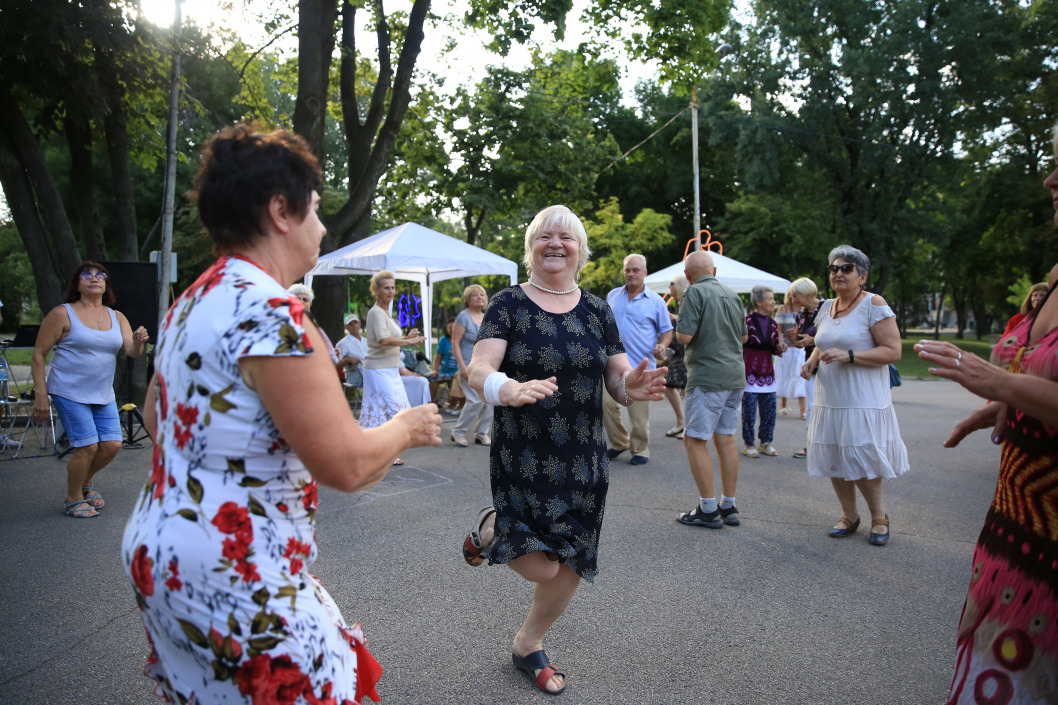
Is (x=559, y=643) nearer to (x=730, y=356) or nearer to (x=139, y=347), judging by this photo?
(x=730, y=356)

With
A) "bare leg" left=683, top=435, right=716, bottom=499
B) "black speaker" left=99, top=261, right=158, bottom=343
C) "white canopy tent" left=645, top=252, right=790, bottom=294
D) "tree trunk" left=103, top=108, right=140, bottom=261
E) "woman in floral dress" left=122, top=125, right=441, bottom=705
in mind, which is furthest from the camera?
"white canopy tent" left=645, top=252, right=790, bottom=294

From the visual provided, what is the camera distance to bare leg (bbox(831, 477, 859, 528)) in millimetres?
5234

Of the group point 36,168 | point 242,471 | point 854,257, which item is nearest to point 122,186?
point 36,168

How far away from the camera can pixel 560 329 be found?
9.94 ft

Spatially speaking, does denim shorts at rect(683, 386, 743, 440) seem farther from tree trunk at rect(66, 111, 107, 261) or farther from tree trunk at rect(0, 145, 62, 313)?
tree trunk at rect(66, 111, 107, 261)

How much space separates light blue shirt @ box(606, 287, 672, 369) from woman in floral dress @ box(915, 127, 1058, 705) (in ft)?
19.1

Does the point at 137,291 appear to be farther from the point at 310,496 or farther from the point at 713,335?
the point at 310,496

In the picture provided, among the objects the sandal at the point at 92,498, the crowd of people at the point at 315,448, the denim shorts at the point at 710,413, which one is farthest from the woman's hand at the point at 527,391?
the sandal at the point at 92,498

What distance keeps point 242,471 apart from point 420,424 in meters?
0.41

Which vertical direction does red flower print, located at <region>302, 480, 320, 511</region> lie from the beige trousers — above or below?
above

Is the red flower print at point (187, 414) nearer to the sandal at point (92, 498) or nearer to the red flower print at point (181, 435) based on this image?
the red flower print at point (181, 435)

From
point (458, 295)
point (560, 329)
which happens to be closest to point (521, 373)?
point (560, 329)

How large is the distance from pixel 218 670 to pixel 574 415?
1.77 m

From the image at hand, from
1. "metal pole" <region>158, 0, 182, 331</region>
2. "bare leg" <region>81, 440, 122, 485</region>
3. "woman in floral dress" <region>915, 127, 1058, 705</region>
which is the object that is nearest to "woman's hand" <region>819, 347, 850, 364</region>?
"woman in floral dress" <region>915, 127, 1058, 705</region>
